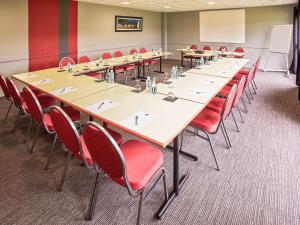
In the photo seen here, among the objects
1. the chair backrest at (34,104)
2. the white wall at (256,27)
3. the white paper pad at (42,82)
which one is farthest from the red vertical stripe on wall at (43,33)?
the white wall at (256,27)

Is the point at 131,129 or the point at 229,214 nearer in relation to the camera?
the point at 131,129

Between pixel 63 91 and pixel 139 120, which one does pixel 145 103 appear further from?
pixel 63 91

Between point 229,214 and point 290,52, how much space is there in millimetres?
7891

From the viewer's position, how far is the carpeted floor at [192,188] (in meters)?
1.91

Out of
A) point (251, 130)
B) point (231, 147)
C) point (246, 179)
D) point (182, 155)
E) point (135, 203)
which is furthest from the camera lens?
point (251, 130)

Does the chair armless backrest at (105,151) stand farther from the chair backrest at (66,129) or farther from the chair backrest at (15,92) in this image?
the chair backrest at (15,92)

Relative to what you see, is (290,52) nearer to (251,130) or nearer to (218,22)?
(218,22)

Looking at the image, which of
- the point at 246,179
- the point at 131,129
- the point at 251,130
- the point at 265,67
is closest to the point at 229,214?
the point at 246,179

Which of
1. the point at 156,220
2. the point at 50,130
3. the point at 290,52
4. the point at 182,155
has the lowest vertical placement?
the point at 156,220

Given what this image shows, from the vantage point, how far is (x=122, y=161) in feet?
4.72

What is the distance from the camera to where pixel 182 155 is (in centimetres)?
284

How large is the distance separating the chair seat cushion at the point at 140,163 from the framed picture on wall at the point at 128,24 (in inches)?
269

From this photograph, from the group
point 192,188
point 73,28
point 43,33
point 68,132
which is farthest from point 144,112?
point 73,28

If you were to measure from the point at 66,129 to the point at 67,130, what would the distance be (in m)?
0.01
